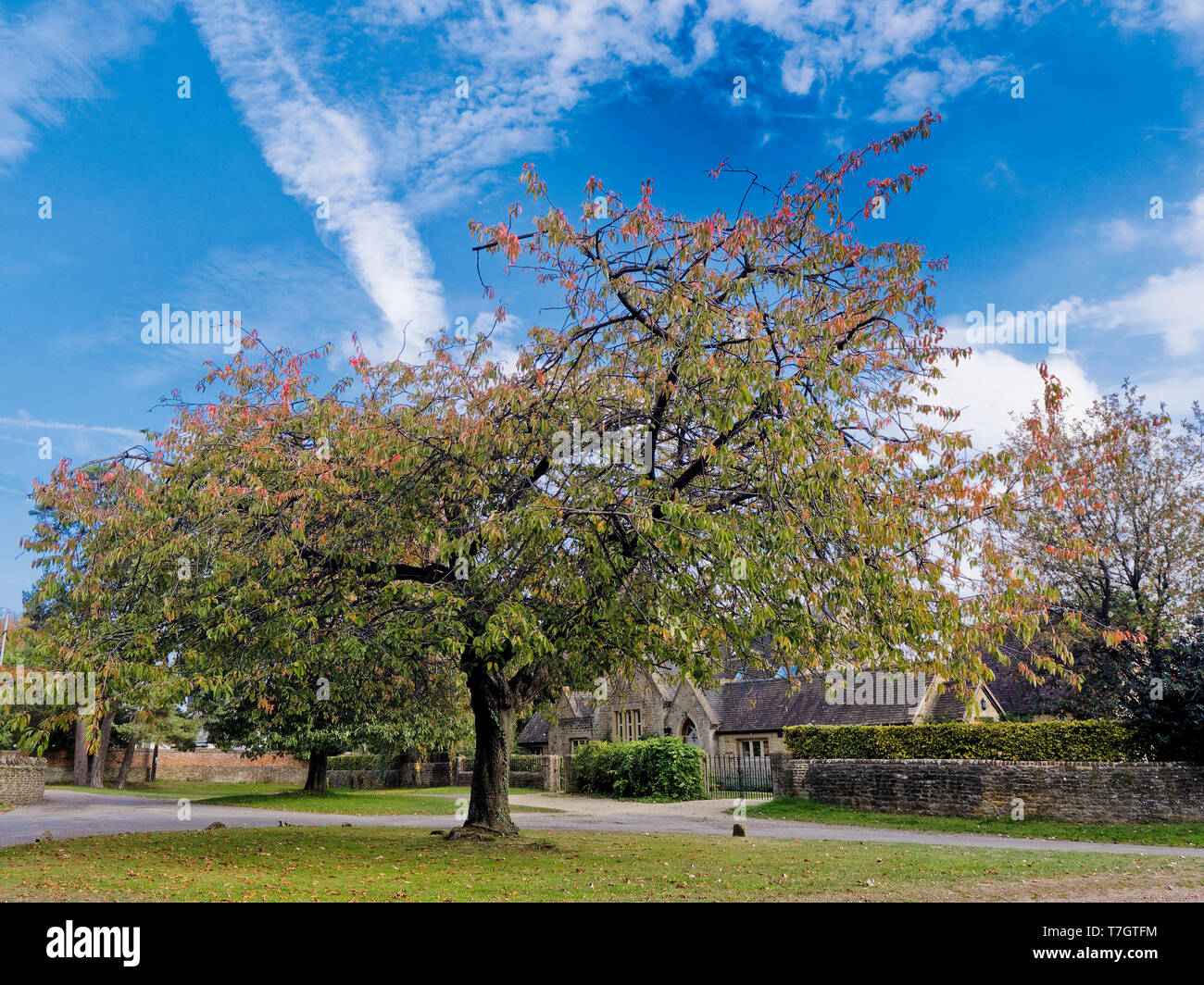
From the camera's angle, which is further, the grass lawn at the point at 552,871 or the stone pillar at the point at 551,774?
the stone pillar at the point at 551,774

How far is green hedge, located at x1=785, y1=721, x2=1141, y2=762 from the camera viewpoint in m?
22.7

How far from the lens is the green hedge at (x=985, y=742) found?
2269 cm

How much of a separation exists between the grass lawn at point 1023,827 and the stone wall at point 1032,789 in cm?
32

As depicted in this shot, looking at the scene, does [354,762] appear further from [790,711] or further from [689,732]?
[790,711]

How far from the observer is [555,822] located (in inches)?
993

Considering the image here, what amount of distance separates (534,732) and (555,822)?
3052 centimetres

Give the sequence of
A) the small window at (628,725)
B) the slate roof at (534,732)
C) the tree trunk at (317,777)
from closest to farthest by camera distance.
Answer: the tree trunk at (317,777)
the small window at (628,725)
the slate roof at (534,732)

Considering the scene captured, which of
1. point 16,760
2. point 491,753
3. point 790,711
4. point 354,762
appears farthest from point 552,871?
point 354,762

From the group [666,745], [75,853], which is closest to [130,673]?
[75,853]

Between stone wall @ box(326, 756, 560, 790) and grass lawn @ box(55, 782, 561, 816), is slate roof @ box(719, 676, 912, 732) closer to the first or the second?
grass lawn @ box(55, 782, 561, 816)

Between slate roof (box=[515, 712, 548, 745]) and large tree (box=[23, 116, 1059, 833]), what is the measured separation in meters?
42.2

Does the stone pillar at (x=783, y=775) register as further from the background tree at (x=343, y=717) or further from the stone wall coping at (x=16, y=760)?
the stone wall coping at (x=16, y=760)

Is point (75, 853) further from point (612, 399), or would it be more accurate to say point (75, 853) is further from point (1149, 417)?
point (1149, 417)

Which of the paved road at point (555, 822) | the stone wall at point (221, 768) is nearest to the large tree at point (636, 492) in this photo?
the paved road at point (555, 822)
